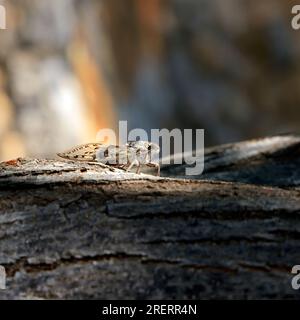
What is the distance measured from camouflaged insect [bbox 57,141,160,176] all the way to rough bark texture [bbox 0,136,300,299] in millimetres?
358

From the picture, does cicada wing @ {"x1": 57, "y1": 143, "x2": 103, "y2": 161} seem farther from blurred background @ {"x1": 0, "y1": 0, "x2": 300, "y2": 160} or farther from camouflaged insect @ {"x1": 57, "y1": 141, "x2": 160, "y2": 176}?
blurred background @ {"x1": 0, "y1": 0, "x2": 300, "y2": 160}

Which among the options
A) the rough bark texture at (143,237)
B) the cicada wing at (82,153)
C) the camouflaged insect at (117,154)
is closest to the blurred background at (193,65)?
the camouflaged insect at (117,154)

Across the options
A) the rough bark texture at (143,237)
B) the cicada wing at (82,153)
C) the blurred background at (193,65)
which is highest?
the blurred background at (193,65)

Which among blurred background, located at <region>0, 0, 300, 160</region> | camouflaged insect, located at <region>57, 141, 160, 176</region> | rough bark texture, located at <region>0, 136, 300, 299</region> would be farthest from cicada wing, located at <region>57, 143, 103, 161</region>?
blurred background, located at <region>0, 0, 300, 160</region>

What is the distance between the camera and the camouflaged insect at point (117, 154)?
208 cm

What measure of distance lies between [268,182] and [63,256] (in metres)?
0.99

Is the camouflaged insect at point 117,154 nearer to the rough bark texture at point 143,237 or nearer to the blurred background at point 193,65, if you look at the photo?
the rough bark texture at point 143,237

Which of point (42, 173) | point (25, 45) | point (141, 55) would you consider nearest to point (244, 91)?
point (141, 55)

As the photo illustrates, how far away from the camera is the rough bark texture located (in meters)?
1.38

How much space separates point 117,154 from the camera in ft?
7.36

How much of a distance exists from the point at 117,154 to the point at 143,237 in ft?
2.66

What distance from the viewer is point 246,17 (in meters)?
7.35

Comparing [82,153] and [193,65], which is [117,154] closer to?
[82,153]

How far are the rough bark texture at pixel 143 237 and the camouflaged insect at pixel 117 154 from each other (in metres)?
0.36
